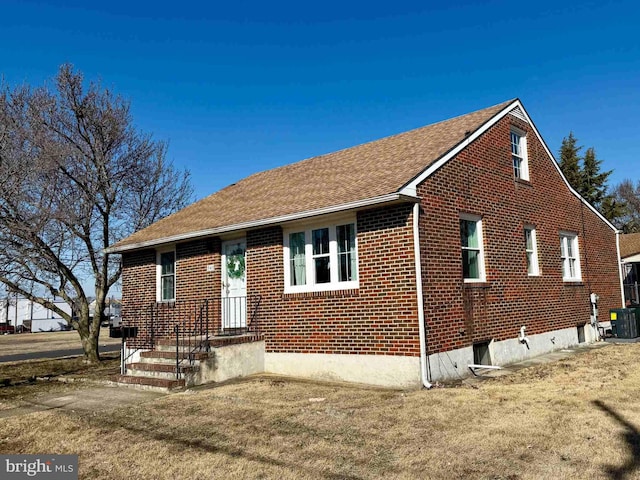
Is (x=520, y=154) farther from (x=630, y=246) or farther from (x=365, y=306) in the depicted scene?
(x=630, y=246)

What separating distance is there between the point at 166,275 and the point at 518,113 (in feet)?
35.3

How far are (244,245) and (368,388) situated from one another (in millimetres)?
5056

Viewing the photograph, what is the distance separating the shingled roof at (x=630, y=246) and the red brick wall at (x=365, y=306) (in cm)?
1822

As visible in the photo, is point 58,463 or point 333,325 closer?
point 58,463

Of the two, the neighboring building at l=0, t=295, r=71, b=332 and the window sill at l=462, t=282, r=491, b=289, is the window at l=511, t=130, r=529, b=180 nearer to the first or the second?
the window sill at l=462, t=282, r=491, b=289

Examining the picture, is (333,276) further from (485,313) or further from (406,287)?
(485,313)

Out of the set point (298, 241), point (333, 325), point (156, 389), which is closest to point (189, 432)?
point (156, 389)

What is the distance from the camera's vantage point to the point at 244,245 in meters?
12.8

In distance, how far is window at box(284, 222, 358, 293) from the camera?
34.9 feet

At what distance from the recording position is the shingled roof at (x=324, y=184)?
10.6 meters

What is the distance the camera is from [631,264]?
24391mm

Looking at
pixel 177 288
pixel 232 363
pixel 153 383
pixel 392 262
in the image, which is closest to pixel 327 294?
pixel 392 262

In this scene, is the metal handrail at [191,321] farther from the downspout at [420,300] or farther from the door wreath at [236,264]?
the downspout at [420,300]

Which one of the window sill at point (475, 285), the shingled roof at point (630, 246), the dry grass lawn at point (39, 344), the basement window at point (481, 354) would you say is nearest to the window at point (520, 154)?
the window sill at point (475, 285)
